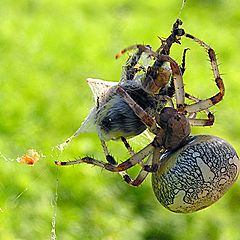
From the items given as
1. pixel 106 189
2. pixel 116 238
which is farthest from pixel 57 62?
pixel 116 238

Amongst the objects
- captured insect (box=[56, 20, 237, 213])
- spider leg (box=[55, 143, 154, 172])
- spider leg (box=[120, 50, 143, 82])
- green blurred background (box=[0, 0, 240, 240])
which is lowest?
green blurred background (box=[0, 0, 240, 240])

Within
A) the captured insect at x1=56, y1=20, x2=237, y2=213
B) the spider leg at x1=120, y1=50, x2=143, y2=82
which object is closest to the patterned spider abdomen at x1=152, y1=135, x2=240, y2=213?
the captured insect at x1=56, y1=20, x2=237, y2=213

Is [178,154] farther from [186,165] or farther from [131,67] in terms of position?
[131,67]

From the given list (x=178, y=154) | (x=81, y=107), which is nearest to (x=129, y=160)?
(x=178, y=154)

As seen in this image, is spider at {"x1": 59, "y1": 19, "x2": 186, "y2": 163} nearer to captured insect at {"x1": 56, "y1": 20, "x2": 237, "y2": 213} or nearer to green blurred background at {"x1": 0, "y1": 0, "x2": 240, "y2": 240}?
captured insect at {"x1": 56, "y1": 20, "x2": 237, "y2": 213}

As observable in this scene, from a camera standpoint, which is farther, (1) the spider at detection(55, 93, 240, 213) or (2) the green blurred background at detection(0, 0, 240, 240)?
(2) the green blurred background at detection(0, 0, 240, 240)

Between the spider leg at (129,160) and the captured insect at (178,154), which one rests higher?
the captured insect at (178,154)

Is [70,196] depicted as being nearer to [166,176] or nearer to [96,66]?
[96,66]

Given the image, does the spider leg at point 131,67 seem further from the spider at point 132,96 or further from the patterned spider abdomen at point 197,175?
the patterned spider abdomen at point 197,175

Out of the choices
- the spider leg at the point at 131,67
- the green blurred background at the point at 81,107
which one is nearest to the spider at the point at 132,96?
the spider leg at the point at 131,67
